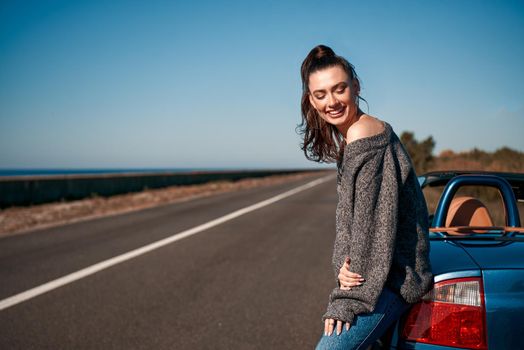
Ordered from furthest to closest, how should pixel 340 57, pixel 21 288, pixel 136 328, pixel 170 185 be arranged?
pixel 170 185 → pixel 21 288 → pixel 136 328 → pixel 340 57

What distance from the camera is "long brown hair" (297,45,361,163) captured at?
184 centimetres

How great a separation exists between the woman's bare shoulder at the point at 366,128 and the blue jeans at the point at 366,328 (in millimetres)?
632

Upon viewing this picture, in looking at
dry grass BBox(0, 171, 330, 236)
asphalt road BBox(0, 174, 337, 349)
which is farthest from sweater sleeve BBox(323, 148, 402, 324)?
dry grass BBox(0, 171, 330, 236)

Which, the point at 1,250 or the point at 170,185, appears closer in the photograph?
the point at 1,250

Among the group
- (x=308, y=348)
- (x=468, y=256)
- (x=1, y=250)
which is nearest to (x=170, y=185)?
(x=1, y=250)

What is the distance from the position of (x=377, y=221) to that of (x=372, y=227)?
0.10 ft

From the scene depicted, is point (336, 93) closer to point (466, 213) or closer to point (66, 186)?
point (466, 213)

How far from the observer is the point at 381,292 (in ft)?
5.25

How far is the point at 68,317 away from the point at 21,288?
1.31m

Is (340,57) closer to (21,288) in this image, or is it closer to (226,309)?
(226,309)

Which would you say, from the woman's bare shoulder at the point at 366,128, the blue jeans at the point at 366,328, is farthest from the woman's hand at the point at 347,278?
the woman's bare shoulder at the point at 366,128

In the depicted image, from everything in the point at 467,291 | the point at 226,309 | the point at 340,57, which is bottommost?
the point at 226,309

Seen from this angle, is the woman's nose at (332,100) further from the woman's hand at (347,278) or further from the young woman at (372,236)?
the woman's hand at (347,278)

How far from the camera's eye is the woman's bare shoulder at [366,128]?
5.32ft
